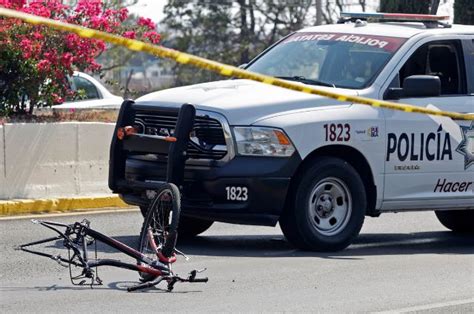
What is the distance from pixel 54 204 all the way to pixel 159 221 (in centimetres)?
482

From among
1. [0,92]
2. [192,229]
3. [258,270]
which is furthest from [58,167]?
[258,270]

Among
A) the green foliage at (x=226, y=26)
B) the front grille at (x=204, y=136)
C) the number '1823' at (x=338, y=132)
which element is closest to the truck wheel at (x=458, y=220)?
the number '1823' at (x=338, y=132)

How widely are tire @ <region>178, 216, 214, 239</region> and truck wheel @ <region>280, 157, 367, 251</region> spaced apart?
1126 millimetres

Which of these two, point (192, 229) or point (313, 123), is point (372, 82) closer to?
point (313, 123)

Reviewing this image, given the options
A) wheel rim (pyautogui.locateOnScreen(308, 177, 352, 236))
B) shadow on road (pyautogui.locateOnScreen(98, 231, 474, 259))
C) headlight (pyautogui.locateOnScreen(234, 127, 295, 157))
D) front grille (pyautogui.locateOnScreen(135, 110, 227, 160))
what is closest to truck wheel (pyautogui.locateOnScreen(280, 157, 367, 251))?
wheel rim (pyautogui.locateOnScreen(308, 177, 352, 236))

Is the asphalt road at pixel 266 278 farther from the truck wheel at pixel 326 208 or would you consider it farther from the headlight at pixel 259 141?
the headlight at pixel 259 141

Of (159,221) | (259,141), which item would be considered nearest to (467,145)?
(259,141)

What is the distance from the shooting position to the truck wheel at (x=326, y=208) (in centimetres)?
977

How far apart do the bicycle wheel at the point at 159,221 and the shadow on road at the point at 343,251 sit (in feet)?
4.52

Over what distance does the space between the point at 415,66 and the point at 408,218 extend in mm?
3001

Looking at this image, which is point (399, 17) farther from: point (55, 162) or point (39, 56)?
point (39, 56)

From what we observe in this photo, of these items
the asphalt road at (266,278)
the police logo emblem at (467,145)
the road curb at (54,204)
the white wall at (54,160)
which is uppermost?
the police logo emblem at (467,145)

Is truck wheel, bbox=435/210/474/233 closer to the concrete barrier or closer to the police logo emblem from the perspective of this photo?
the police logo emblem

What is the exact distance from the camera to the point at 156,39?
16656 millimetres
